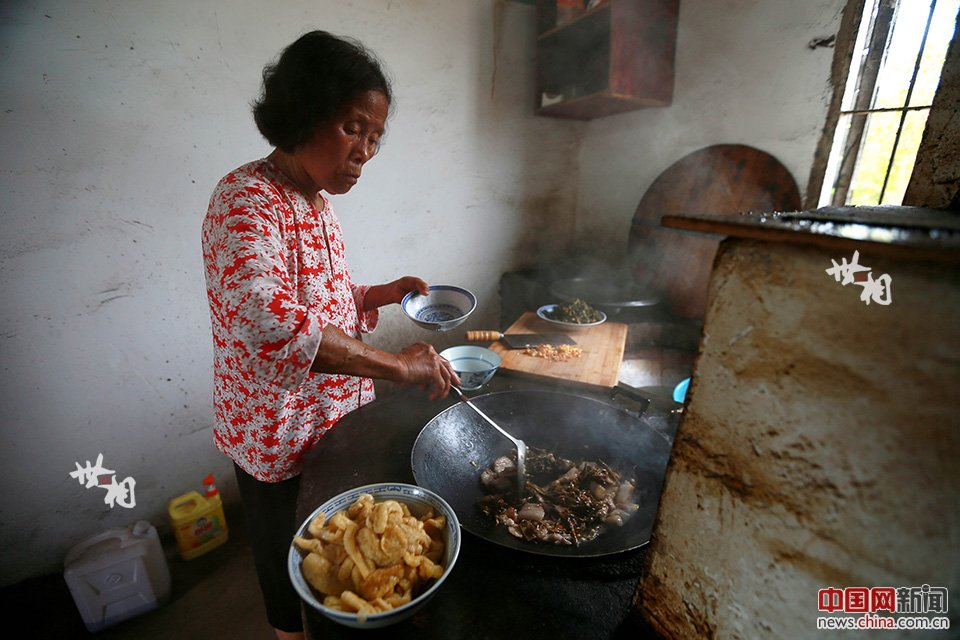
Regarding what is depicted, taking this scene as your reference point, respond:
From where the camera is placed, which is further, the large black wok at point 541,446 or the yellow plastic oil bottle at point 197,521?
the yellow plastic oil bottle at point 197,521

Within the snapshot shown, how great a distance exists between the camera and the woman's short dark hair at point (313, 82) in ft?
4.75

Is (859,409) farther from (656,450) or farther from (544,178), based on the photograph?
(544,178)

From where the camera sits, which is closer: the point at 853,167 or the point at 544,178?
the point at 853,167

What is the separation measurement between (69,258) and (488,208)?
2.85m

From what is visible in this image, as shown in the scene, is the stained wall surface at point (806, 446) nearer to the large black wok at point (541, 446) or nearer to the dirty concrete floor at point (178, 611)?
the large black wok at point (541, 446)

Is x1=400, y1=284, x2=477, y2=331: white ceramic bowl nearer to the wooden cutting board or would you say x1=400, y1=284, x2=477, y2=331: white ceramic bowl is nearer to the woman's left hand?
the woman's left hand

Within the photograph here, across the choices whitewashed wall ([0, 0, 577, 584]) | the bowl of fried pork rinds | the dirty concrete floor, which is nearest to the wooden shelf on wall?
whitewashed wall ([0, 0, 577, 584])

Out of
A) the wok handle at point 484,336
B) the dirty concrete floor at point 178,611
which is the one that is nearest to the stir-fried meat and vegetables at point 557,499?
the wok handle at point 484,336

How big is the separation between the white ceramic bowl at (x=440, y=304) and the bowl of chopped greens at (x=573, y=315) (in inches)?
32.7

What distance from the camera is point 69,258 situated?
85.4 inches

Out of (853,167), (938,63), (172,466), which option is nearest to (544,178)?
(853,167)

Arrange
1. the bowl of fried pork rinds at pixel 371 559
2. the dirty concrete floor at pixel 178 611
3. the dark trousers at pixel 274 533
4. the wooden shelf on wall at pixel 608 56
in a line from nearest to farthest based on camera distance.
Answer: the bowl of fried pork rinds at pixel 371 559
the dark trousers at pixel 274 533
the dirty concrete floor at pixel 178 611
the wooden shelf on wall at pixel 608 56

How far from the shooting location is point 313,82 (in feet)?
4.75

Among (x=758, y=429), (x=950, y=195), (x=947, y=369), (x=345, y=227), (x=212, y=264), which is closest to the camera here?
(x=947, y=369)
